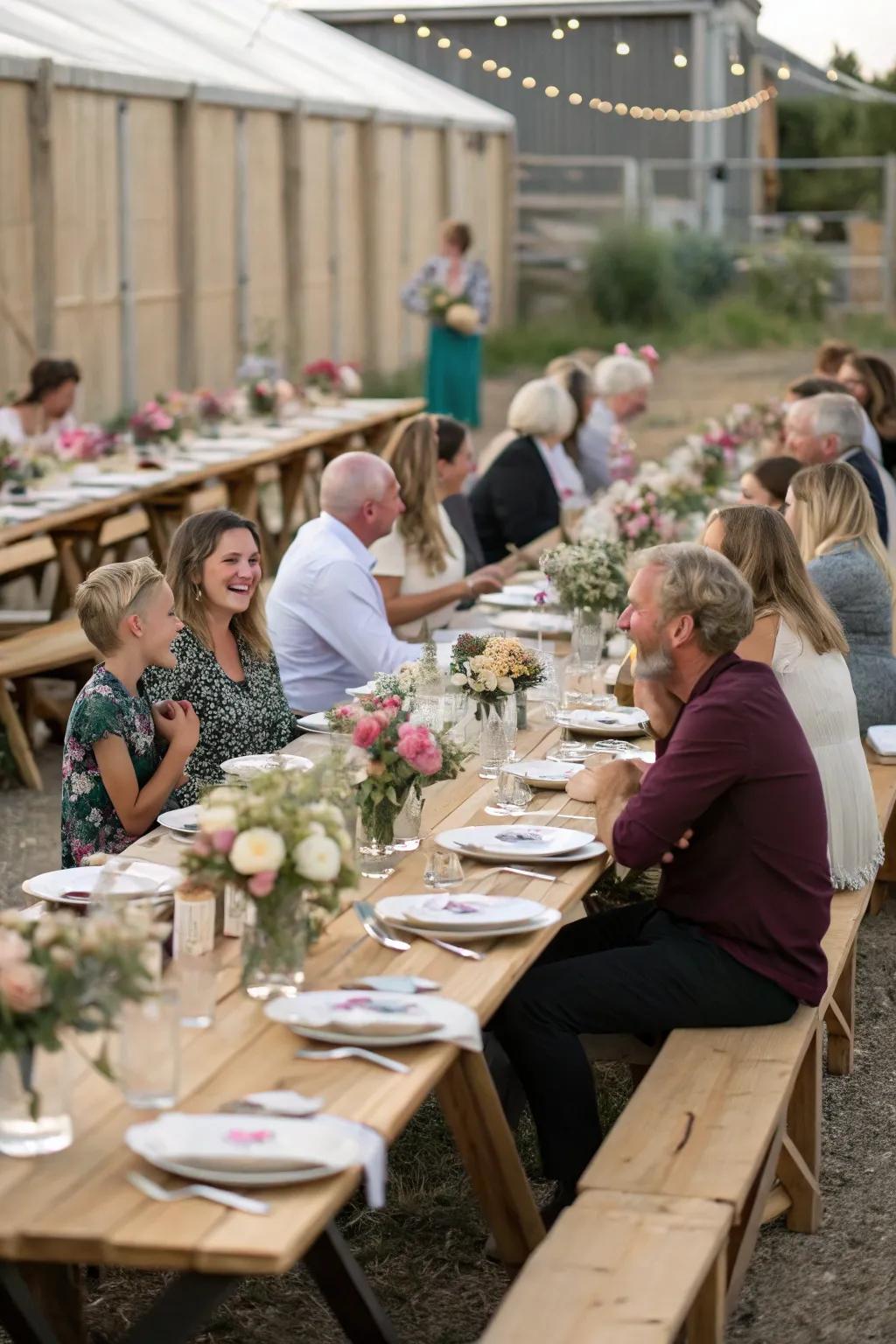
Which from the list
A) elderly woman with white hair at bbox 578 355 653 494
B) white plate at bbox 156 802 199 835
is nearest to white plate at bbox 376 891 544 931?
white plate at bbox 156 802 199 835

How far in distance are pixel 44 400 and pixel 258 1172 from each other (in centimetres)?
802

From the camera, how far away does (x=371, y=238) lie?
1811cm

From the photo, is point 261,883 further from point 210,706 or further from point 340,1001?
point 210,706

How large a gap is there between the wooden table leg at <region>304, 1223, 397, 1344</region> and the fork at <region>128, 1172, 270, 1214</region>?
27.0 inches

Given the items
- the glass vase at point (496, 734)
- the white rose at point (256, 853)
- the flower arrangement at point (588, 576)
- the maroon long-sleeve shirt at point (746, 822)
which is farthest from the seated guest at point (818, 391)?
the white rose at point (256, 853)

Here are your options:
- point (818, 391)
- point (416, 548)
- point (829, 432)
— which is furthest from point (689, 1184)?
point (818, 391)

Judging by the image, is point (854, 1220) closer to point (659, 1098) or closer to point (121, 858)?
point (659, 1098)

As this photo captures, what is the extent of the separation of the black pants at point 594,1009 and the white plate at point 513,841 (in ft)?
0.74

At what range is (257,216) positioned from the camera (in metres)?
15.1

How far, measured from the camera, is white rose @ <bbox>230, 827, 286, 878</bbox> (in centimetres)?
282

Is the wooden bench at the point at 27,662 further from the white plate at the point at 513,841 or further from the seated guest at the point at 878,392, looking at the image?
the seated guest at the point at 878,392

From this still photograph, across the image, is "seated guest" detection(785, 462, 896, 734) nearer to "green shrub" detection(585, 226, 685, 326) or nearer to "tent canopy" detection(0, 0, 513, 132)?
"tent canopy" detection(0, 0, 513, 132)

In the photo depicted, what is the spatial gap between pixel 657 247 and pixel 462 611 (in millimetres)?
18017

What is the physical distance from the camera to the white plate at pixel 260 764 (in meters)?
4.02
